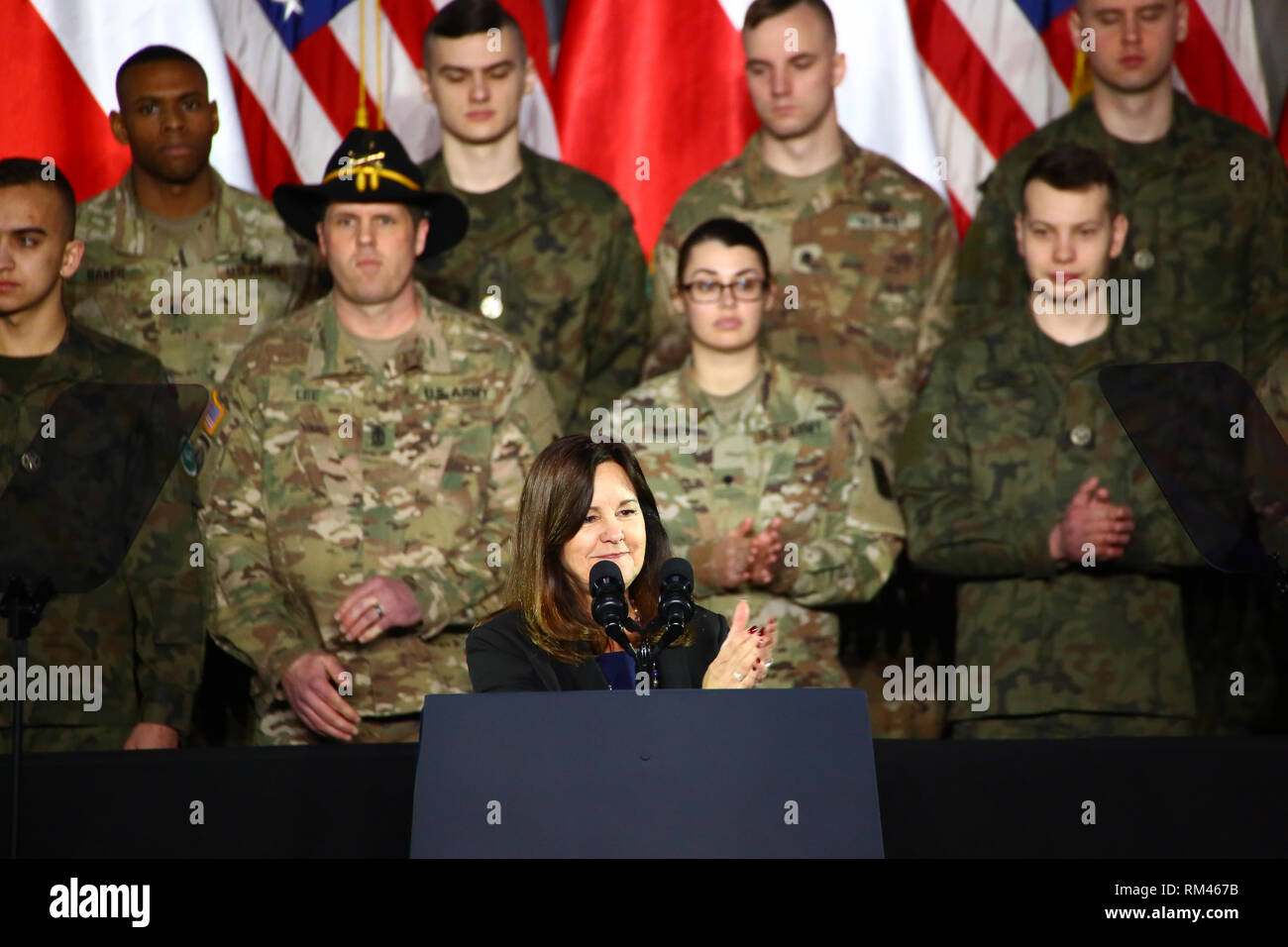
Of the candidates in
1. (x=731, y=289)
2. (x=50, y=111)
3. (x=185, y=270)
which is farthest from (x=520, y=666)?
(x=50, y=111)

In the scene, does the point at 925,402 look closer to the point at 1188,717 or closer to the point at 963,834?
the point at 1188,717

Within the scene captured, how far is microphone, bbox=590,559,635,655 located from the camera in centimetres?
221

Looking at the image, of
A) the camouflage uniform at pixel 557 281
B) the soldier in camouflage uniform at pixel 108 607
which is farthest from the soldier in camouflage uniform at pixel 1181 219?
the soldier in camouflage uniform at pixel 108 607

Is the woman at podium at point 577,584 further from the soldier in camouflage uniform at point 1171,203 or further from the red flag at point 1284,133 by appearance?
the red flag at point 1284,133

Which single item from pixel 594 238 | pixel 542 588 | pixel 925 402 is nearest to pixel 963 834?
pixel 542 588

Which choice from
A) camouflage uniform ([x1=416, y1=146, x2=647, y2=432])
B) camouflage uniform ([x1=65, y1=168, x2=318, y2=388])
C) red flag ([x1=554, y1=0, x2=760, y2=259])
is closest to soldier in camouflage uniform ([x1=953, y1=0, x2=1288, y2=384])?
red flag ([x1=554, y1=0, x2=760, y2=259])

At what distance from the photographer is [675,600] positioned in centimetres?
223

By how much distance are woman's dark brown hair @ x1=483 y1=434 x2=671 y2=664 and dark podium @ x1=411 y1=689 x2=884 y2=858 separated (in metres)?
0.69

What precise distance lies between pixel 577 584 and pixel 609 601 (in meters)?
0.52

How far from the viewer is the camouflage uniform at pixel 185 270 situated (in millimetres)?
4242
